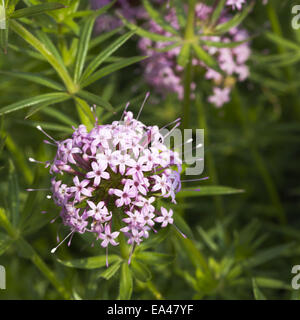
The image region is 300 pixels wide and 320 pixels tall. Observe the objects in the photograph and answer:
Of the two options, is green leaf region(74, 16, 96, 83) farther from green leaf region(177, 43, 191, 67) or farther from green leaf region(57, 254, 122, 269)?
green leaf region(57, 254, 122, 269)

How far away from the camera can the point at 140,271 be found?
7.97 ft

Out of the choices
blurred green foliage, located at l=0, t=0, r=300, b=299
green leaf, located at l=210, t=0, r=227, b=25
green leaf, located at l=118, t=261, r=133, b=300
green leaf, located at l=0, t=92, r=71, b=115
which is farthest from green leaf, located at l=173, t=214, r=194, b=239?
green leaf, located at l=210, t=0, r=227, b=25

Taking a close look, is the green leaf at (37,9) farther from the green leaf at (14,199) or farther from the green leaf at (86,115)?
the green leaf at (14,199)

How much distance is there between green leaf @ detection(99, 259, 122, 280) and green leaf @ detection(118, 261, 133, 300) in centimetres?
4

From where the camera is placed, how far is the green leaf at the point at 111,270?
7.88ft

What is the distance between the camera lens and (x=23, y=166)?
11.5 ft

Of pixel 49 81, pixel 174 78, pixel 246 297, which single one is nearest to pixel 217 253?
pixel 246 297

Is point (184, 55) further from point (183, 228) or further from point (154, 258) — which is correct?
point (154, 258)

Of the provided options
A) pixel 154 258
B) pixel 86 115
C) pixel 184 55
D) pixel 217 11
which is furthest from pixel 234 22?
pixel 154 258

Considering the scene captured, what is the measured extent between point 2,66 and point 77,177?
83.5 inches

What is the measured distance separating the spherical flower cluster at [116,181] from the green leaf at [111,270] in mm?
244

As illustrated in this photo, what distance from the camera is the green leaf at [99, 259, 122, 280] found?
2403mm

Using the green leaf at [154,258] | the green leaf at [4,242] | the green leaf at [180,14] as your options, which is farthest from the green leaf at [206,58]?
the green leaf at [4,242]

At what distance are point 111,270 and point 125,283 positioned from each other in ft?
0.36
